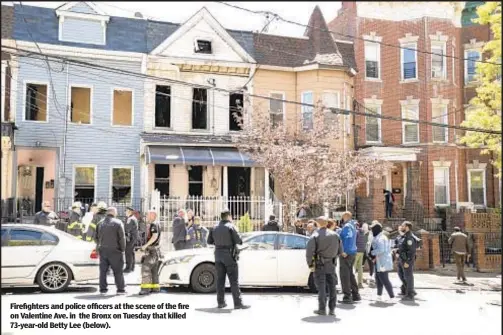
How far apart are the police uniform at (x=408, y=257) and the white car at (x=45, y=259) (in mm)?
6715

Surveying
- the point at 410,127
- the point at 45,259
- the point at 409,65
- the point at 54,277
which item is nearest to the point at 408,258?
the point at 54,277

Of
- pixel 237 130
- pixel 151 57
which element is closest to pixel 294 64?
pixel 237 130

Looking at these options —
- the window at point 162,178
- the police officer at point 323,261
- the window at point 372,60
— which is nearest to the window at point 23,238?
the police officer at point 323,261

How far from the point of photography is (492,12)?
16.7 meters

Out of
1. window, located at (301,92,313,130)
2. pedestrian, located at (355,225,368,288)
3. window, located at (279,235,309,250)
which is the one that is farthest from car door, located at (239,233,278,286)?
window, located at (301,92,313,130)

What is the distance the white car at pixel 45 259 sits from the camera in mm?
10523

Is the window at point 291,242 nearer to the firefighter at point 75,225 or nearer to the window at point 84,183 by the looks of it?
the firefighter at point 75,225

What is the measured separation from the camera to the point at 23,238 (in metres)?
10.8

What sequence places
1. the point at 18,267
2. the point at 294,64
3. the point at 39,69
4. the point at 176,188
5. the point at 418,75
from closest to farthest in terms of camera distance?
the point at 18,267
the point at 39,69
the point at 176,188
the point at 294,64
the point at 418,75

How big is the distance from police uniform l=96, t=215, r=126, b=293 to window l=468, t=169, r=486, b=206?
20651 millimetres

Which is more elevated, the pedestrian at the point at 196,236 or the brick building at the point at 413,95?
the brick building at the point at 413,95

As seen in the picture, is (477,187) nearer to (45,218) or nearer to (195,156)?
(195,156)

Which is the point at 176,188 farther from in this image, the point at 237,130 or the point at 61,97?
the point at 61,97

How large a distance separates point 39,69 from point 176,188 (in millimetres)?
7000
